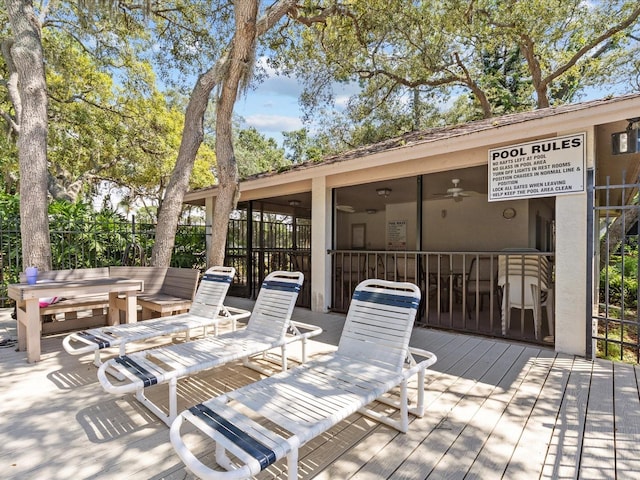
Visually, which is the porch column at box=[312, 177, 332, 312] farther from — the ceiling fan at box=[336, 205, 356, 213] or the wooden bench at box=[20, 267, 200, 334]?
the ceiling fan at box=[336, 205, 356, 213]

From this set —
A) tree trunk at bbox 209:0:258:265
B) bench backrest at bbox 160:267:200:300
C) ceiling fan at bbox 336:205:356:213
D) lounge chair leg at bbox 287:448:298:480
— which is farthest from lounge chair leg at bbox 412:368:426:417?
ceiling fan at bbox 336:205:356:213

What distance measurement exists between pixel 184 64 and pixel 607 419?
10234 mm

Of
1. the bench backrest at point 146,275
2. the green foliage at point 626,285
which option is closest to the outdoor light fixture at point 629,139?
the bench backrest at point 146,275

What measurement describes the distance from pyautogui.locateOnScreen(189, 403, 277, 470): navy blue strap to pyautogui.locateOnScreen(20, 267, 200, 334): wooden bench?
2.94m

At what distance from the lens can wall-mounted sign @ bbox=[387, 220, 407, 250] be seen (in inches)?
431

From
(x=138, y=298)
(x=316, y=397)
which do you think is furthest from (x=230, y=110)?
(x=316, y=397)

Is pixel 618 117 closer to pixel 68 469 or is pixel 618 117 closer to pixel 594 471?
pixel 594 471

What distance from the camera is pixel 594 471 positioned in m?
2.01

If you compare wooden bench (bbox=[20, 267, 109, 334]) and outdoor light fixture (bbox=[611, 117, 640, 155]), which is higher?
outdoor light fixture (bbox=[611, 117, 640, 155])

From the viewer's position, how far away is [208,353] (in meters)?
2.93

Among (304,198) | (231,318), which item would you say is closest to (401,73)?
(304,198)

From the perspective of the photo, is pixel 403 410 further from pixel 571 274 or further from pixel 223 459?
pixel 571 274

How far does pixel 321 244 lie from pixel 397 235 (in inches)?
207

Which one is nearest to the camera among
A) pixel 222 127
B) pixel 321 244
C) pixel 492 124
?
pixel 492 124
